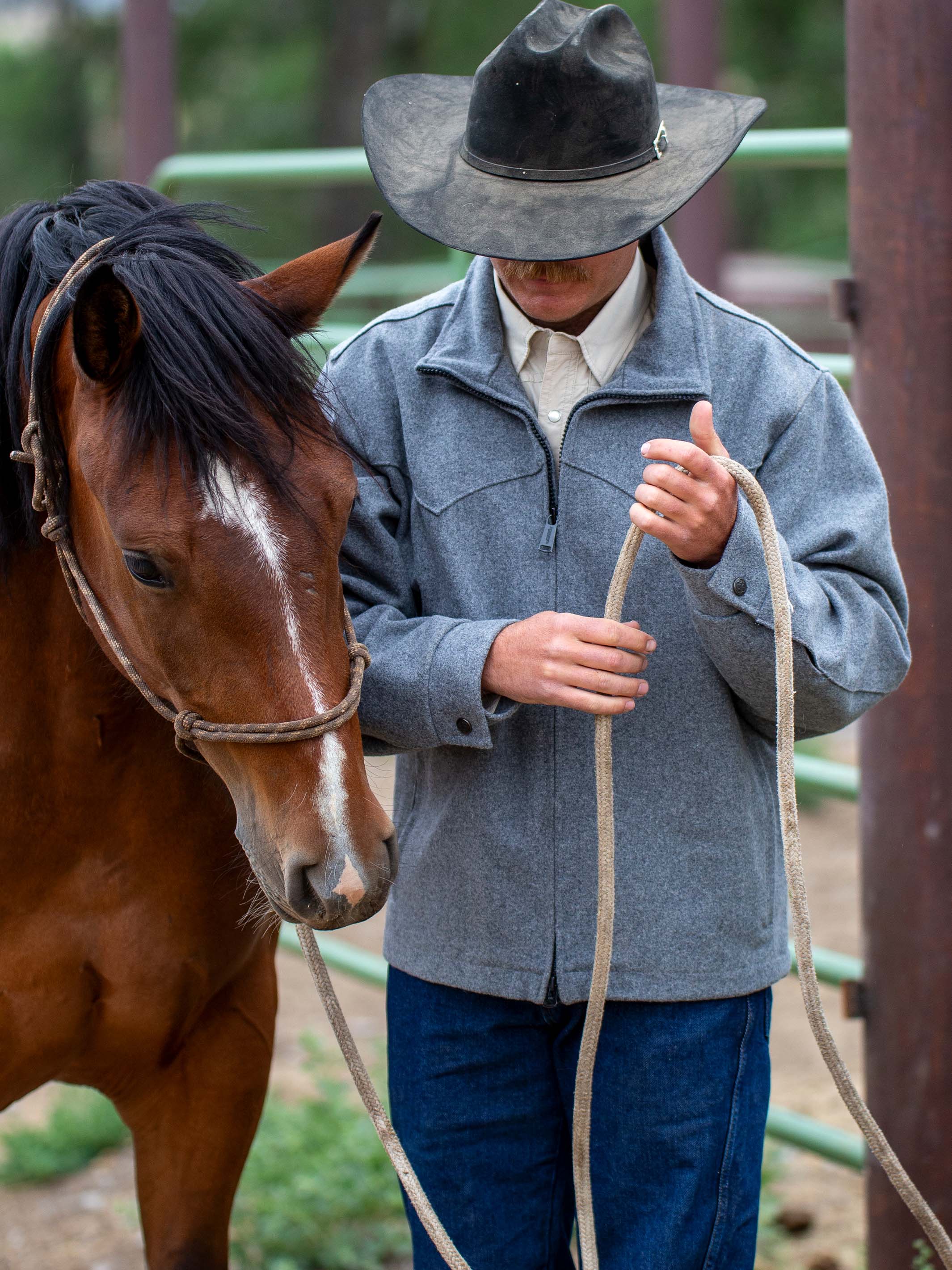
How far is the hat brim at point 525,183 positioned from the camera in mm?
1389

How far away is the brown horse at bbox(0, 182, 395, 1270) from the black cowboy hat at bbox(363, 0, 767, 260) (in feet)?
0.44

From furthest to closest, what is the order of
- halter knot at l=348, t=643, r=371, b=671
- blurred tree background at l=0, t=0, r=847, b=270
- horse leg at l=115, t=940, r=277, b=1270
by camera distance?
blurred tree background at l=0, t=0, r=847, b=270 → horse leg at l=115, t=940, r=277, b=1270 → halter knot at l=348, t=643, r=371, b=671

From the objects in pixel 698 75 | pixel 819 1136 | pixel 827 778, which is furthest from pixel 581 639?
pixel 698 75

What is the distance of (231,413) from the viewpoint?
130 centimetres

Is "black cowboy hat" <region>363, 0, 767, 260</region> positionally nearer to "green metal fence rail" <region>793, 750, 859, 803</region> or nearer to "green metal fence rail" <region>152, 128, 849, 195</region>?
"green metal fence rail" <region>152, 128, 849, 195</region>

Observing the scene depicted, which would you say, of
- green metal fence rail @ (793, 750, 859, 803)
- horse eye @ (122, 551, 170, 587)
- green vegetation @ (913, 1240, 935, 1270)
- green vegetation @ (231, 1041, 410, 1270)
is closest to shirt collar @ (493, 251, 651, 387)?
horse eye @ (122, 551, 170, 587)

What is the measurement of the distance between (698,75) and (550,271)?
139 inches

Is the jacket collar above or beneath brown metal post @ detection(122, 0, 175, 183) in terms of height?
above

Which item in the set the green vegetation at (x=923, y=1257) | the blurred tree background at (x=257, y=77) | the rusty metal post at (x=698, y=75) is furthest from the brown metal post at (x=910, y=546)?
the blurred tree background at (x=257, y=77)

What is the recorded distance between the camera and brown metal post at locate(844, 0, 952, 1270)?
1942 mm

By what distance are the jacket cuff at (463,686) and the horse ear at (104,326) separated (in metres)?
0.44

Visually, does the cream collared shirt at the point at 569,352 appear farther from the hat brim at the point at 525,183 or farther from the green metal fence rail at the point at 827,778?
the green metal fence rail at the point at 827,778

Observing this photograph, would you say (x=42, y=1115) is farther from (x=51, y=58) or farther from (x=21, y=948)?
(x=51, y=58)

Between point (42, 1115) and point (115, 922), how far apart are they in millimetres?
1903
